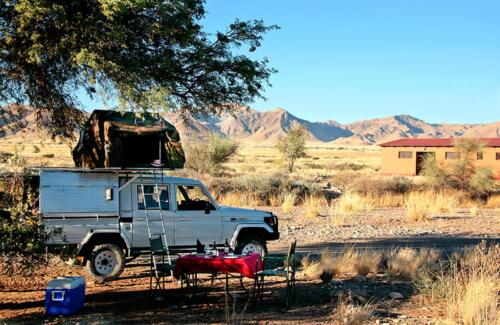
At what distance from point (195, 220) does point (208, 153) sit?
103ft

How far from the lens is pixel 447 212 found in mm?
28328

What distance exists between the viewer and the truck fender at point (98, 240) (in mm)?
11828

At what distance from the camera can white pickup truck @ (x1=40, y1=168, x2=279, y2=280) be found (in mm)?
11656

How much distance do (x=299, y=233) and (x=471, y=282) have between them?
37.7 feet

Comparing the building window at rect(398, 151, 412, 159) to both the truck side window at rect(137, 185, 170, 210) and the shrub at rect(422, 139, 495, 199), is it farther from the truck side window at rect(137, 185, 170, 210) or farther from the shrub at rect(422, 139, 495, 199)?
the truck side window at rect(137, 185, 170, 210)

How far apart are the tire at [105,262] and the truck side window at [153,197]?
3.40 feet

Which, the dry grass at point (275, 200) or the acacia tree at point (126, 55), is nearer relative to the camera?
the acacia tree at point (126, 55)

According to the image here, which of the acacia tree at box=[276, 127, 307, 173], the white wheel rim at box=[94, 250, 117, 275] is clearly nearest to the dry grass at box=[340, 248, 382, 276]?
the white wheel rim at box=[94, 250, 117, 275]

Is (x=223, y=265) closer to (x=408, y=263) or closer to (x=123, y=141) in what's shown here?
(x=123, y=141)

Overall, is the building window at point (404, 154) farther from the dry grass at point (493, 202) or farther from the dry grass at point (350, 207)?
the dry grass at point (350, 207)

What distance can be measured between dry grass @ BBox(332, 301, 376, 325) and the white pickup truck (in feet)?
14.7

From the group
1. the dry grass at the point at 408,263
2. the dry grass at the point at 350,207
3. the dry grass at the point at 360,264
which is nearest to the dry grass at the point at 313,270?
the dry grass at the point at 360,264

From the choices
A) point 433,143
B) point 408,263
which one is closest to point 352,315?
point 408,263

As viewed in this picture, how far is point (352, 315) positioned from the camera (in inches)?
333
